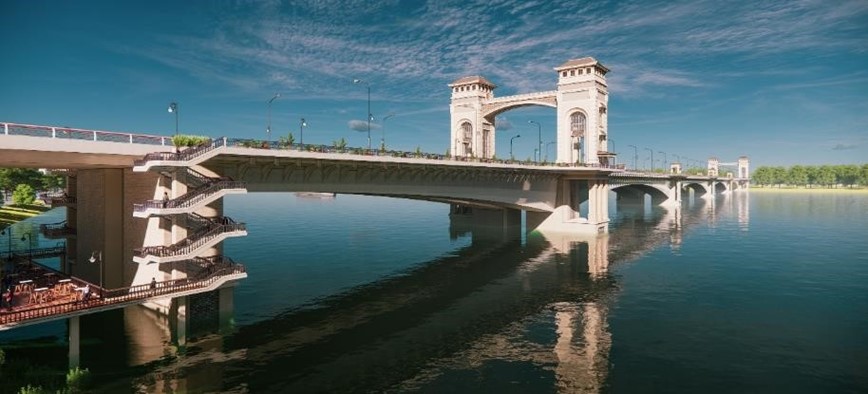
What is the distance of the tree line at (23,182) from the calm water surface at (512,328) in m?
87.5

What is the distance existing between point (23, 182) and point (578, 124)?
450 ft

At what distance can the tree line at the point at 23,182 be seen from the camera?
11606 cm

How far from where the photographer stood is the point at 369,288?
47.5 metres

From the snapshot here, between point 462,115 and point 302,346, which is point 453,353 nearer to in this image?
point 302,346

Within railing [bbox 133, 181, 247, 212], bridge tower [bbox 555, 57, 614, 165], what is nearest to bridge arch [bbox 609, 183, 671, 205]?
bridge tower [bbox 555, 57, 614, 165]

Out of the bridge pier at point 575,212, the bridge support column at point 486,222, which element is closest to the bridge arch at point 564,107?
the bridge pier at point 575,212

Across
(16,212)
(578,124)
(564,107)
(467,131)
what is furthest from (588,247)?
(16,212)

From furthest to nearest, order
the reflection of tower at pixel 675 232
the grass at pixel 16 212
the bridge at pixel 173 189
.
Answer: the grass at pixel 16 212
the reflection of tower at pixel 675 232
the bridge at pixel 173 189

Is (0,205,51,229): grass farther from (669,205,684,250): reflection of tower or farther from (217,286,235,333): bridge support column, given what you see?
(669,205,684,250): reflection of tower

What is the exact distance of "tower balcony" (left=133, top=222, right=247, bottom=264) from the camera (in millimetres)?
31359

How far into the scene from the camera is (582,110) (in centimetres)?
8750

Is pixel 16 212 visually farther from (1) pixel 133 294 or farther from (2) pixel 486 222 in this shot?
(1) pixel 133 294

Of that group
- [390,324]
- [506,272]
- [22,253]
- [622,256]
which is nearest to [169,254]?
[390,324]

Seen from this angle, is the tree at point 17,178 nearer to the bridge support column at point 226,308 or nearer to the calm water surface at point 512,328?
the calm water surface at point 512,328
